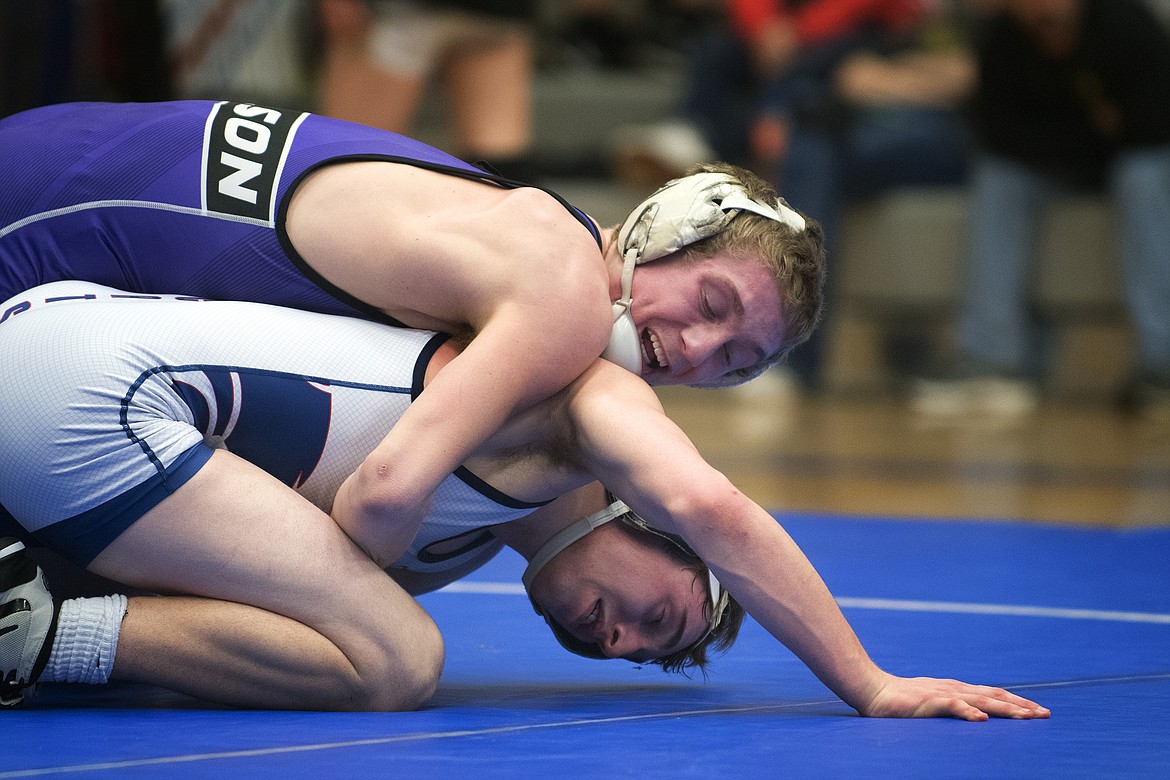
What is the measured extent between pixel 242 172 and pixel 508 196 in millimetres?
397

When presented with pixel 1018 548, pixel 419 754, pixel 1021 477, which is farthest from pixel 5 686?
pixel 1021 477

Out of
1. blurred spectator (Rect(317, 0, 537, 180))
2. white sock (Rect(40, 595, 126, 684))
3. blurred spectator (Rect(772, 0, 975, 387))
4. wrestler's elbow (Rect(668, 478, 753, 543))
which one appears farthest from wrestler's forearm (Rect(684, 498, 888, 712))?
blurred spectator (Rect(772, 0, 975, 387))

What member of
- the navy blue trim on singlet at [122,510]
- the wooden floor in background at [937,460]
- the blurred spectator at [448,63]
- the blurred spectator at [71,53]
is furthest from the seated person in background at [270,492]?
the blurred spectator at [71,53]

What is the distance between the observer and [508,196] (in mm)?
2463

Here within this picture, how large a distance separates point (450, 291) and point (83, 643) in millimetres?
682

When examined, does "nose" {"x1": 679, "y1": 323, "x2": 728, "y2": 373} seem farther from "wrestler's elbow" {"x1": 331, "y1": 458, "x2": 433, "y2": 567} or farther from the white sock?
the white sock

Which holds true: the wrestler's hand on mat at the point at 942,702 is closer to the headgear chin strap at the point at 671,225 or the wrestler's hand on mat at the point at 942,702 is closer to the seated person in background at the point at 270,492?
the seated person in background at the point at 270,492

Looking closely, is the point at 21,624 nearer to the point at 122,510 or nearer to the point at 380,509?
the point at 122,510

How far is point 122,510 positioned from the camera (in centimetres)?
227

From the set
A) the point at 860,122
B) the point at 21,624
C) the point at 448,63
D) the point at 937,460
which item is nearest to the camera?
the point at 21,624

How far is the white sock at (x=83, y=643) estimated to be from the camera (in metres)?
2.25

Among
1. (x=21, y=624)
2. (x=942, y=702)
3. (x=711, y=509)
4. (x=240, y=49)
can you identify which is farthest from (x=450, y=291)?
(x=240, y=49)

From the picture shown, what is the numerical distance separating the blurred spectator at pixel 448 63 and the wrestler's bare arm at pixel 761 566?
264 centimetres

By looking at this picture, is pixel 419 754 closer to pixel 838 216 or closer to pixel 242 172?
pixel 242 172
